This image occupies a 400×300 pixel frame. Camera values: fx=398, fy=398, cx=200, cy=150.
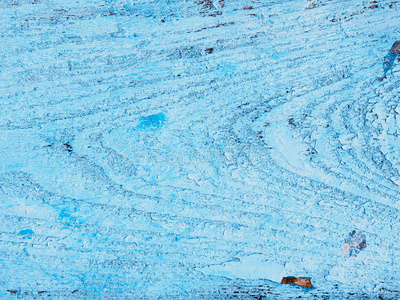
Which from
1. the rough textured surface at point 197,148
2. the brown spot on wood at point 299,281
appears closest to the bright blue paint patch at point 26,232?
the rough textured surface at point 197,148

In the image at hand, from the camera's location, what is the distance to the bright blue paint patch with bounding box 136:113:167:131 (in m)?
0.69

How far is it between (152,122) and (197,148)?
0.09 metres

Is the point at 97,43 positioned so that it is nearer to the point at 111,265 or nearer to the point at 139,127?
the point at 139,127

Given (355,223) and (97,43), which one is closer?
(355,223)

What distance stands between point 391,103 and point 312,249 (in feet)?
0.99

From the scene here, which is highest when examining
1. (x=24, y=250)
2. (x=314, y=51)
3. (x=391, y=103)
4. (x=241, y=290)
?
(x=314, y=51)

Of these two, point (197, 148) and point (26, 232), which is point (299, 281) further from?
point (26, 232)

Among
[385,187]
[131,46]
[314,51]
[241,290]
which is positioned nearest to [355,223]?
[385,187]

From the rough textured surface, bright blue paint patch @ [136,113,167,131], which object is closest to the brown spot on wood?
the rough textured surface

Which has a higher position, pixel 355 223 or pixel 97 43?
pixel 97 43

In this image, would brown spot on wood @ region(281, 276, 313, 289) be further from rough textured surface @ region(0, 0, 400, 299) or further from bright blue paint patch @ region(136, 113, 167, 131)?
bright blue paint patch @ region(136, 113, 167, 131)

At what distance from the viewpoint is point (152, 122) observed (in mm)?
692

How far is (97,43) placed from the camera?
736 millimetres

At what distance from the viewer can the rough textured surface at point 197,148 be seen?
612mm
